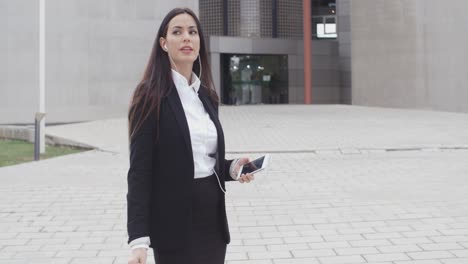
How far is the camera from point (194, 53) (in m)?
2.44

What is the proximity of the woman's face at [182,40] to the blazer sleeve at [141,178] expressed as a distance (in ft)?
1.04

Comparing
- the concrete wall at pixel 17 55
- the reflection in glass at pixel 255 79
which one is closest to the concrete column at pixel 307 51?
the reflection in glass at pixel 255 79

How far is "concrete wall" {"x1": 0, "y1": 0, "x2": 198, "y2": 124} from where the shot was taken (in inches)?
759

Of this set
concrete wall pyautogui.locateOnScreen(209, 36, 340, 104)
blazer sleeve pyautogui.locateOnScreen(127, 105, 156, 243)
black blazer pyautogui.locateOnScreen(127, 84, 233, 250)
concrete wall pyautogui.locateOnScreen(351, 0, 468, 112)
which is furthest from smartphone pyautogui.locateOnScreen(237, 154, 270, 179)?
concrete wall pyautogui.locateOnScreen(209, 36, 340, 104)

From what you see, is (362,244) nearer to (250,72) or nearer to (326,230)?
(326,230)

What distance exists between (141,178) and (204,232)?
0.39 m

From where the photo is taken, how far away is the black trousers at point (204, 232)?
93.9 inches

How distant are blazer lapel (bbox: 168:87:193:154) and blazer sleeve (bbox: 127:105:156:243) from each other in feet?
0.35

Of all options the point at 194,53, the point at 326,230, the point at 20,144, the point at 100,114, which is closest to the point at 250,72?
the point at 100,114

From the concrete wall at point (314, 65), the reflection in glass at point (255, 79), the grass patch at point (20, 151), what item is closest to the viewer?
the grass patch at point (20, 151)

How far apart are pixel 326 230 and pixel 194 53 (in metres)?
3.61

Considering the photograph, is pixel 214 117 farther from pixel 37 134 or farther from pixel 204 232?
pixel 37 134

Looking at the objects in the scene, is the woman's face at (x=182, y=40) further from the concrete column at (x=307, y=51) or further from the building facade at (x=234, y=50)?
the concrete column at (x=307, y=51)

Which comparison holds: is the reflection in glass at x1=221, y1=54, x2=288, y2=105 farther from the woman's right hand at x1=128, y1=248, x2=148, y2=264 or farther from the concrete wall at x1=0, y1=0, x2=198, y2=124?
the woman's right hand at x1=128, y1=248, x2=148, y2=264
